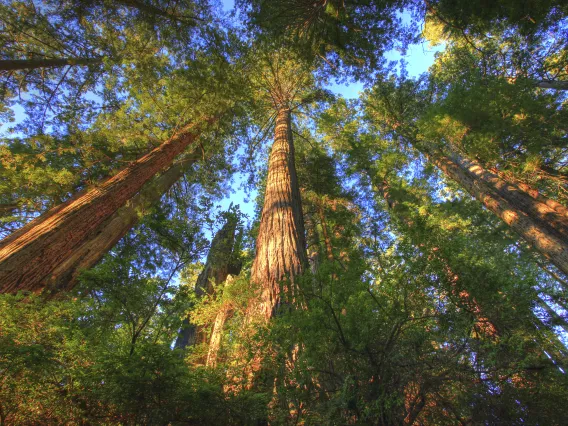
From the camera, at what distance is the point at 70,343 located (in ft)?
4.65

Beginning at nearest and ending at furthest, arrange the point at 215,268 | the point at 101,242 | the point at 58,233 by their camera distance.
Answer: the point at 58,233, the point at 101,242, the point at 215,268

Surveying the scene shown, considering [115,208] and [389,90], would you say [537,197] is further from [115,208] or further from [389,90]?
[115,208]

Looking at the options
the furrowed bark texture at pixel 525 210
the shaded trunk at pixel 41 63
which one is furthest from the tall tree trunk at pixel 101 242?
the furrowed bark texture at pixel 525 210

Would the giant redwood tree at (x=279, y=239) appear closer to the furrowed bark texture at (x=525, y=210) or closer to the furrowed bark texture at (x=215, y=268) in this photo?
the furrowed bark texture at (x=215, y=268)

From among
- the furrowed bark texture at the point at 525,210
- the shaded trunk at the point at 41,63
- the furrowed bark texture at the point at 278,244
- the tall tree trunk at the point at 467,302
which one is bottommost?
the tall tree trunk at the point at 467,302

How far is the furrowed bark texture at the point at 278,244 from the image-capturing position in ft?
8.75

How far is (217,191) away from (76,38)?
5.77 meters

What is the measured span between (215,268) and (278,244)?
172 inches

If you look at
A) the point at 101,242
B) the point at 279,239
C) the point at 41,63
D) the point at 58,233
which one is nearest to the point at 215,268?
the point at 101,242

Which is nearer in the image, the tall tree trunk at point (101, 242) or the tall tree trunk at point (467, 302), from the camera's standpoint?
the tall tree trunk at point (467, 302)

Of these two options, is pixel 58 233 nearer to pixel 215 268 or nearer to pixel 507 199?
pixel 215 268

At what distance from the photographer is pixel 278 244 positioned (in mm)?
3436

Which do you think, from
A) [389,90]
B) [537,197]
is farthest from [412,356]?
[389,90]

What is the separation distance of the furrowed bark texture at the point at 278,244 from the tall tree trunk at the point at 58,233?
278cm
